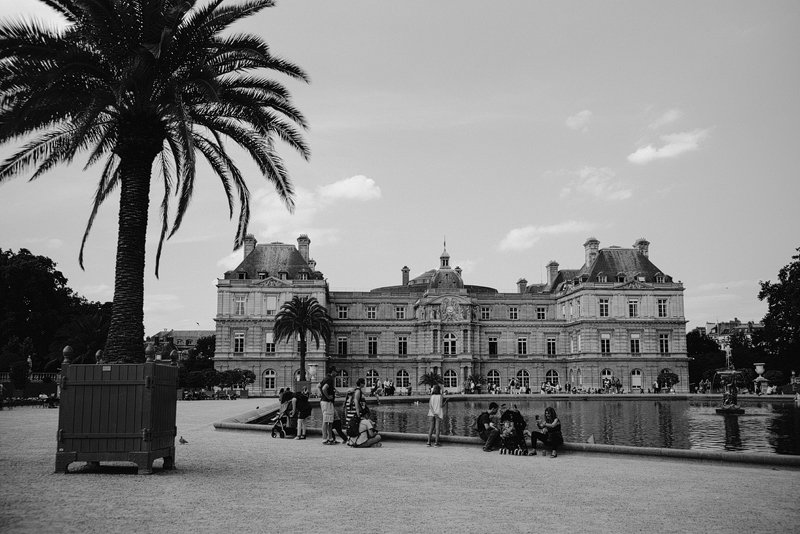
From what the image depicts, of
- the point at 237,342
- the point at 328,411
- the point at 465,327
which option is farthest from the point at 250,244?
the point at 328,411

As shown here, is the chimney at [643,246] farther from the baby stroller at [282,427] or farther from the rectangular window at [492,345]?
the baby stroller at [282,427]

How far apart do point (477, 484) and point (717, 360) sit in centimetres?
7791

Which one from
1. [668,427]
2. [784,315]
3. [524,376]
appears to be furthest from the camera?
[524,376]

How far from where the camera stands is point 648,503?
10719 mm

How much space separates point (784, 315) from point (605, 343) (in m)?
16.1

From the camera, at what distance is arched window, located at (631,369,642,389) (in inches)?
2923

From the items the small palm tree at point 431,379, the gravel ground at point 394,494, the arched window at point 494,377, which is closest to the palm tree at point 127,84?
the gravel ground at point 394,494

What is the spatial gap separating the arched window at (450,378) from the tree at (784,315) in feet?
95.4

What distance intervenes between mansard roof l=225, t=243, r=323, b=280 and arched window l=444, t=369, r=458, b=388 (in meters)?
15.9

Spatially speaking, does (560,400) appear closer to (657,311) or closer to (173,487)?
(657,311)

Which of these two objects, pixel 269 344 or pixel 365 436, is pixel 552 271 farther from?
pixel 365 436

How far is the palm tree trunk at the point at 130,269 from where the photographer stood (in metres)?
14.8

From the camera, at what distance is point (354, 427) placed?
19000mm

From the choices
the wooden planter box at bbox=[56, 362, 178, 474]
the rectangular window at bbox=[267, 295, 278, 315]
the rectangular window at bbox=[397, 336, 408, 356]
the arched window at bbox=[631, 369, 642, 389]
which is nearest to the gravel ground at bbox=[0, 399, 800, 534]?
the wooden planter box at bbox=[56, 362, 178, 474]
